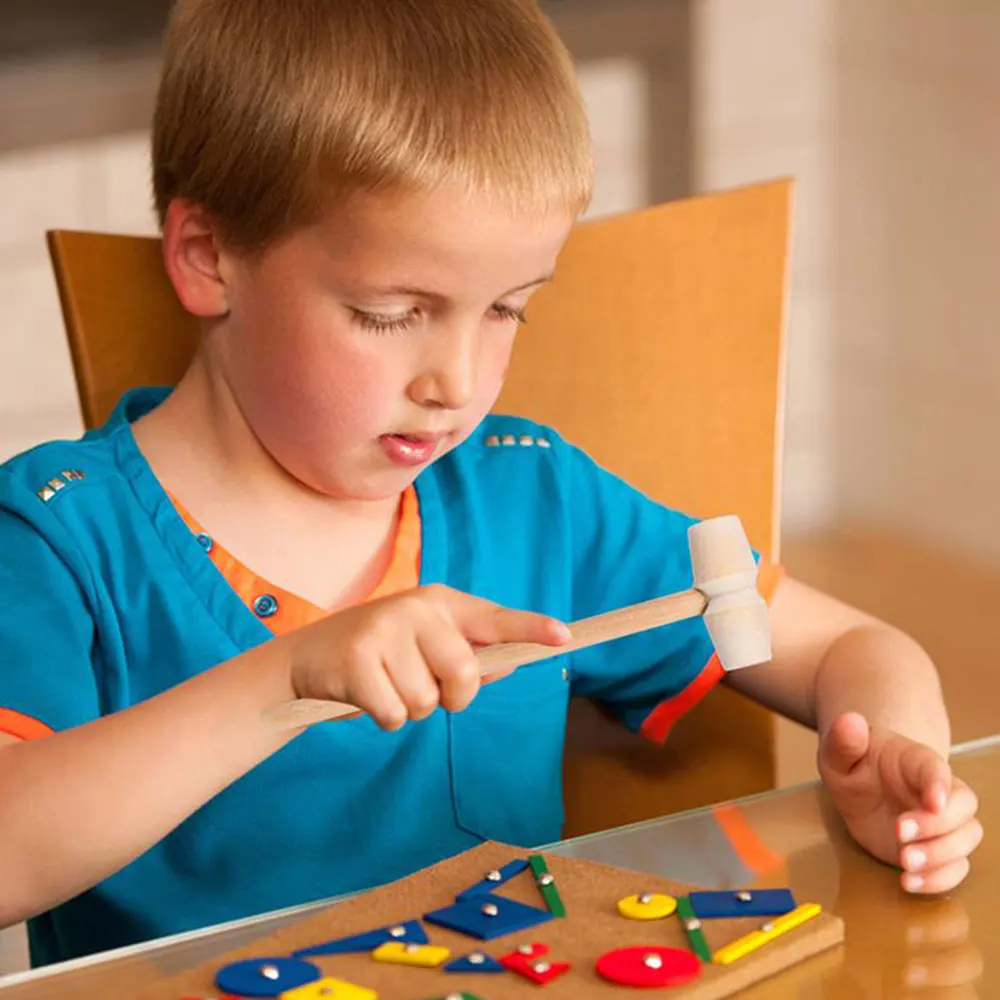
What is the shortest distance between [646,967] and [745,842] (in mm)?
179

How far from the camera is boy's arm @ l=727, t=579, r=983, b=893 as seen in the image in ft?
2.40

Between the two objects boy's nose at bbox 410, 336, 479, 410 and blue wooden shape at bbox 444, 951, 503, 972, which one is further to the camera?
boy's nose at bbox 410, 336, 479, 410

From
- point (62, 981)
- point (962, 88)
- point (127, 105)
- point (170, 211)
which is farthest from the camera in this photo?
point (962, 88)

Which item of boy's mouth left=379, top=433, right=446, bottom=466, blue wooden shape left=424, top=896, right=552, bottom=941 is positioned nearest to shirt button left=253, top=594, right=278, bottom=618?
boy's mouth left=379, top=433, right=446, bottom=466

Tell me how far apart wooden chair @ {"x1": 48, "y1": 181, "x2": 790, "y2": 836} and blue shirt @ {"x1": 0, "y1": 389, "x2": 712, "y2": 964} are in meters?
0.05

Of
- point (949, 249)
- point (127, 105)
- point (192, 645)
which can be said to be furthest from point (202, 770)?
point (949, 249)

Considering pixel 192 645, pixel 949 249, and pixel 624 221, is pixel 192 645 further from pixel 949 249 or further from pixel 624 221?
pixel 949 249

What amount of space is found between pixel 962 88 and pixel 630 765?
2116 millimetres

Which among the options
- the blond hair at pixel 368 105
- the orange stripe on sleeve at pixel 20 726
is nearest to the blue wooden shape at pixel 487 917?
the orange stripe on sleeve at pixel 20 726

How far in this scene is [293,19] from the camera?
0.88 m

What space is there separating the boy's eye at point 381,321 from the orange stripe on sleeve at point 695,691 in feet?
1.01

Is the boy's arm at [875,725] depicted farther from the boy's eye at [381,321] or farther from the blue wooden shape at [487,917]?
the boy's eye at [381,321]

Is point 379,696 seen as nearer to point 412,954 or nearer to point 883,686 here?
point 412,954

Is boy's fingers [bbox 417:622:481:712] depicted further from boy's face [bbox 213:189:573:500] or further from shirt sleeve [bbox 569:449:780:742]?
shirt sleeve [bbox 569:449:780:742]
